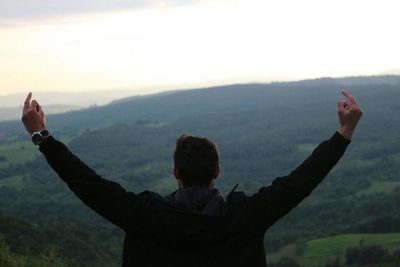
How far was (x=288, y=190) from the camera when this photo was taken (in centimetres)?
337

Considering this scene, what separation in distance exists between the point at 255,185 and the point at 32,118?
118 metres

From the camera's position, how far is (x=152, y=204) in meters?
3.28

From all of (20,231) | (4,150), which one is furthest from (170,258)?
(4,150)

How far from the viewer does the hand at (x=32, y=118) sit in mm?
3258

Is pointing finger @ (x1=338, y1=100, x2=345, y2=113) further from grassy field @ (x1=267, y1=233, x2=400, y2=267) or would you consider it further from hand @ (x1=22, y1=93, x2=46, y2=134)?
grassy field @ (x1=267, y1=233, x2=400, y2=267)

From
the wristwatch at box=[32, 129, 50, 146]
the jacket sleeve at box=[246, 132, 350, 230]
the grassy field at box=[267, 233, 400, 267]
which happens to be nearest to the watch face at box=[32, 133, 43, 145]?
the wristwatch at box=[32, 129, 50, 146]

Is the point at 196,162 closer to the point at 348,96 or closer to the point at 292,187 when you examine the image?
the point at 292,187

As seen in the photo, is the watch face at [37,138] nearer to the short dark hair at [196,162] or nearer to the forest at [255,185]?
the short dark hair at [196,162]

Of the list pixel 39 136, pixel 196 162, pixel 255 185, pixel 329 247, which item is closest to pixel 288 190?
pixel 196 162

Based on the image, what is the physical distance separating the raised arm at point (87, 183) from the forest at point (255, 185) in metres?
25.6

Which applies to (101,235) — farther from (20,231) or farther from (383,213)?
(383,213)

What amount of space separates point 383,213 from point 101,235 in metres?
32.6

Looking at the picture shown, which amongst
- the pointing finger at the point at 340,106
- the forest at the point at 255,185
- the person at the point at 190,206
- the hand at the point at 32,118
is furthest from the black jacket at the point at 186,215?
Answer: the forest at the point at 255,185

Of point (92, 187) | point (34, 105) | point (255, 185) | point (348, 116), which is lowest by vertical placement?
point (255, 185)
